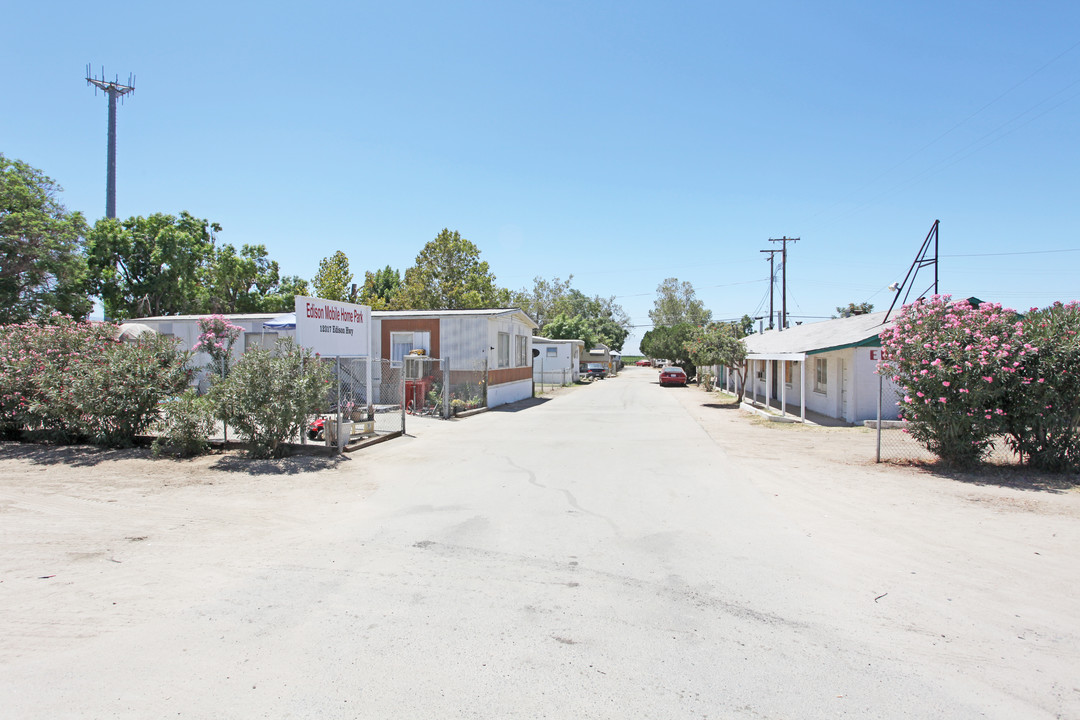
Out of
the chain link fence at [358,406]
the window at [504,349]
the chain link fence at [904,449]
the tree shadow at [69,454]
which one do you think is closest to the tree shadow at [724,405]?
the chain link fence at [904,449]

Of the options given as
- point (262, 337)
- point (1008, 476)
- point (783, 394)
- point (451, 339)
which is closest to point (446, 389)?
point (451, 339)

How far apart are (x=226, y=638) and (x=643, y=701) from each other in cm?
266

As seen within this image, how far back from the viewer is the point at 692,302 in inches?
3462

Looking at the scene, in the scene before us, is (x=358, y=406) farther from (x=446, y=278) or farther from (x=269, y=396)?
(x=446, y=278)

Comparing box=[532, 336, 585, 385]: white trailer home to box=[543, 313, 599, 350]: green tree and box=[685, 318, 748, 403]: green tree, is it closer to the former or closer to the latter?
box=[543, 313, 599, 350]: green tree

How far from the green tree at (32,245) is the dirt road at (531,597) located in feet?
46.7

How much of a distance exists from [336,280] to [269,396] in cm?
3134

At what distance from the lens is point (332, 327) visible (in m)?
11.3

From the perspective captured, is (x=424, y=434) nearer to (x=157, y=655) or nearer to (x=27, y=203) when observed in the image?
(x=157, y=655)

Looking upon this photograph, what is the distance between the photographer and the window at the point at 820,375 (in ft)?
63.1

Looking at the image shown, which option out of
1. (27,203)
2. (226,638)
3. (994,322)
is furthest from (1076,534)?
(27,203)

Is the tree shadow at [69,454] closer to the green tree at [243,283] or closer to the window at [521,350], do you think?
the window at [521,350]

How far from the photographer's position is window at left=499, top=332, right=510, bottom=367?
72.7 ft

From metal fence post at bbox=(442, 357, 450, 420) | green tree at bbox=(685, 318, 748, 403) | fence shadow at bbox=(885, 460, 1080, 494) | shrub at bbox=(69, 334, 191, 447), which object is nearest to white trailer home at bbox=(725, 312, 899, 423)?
green tree at bbox=(685, 318, 748, 403)
